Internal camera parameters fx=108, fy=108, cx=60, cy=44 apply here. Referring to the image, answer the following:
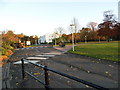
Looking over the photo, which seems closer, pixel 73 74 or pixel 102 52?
pixel 73 74

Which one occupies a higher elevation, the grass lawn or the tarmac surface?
the grass lawn

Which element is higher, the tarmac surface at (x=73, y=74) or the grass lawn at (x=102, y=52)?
the grass lawn at (x=102, y=52)

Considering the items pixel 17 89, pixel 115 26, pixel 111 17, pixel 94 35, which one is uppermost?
pixel 111 17

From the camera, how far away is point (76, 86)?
385 cm

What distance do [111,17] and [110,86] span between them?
5871cm

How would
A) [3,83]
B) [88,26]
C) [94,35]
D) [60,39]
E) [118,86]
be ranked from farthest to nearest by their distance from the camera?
1. [88,26]
2. [94,35]
3. [60,39]
4. [3,83]
5. [118,86]

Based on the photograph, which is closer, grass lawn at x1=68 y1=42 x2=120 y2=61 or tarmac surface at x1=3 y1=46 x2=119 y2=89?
tarmac surface at x1=3 y1=46 x2=119 y2=89

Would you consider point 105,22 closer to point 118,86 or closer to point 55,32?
point 55,32

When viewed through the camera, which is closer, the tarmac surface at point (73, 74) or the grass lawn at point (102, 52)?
the tarmac surface at point (73, 74)

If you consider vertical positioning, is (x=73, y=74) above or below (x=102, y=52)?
below

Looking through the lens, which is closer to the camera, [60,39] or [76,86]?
[76,86]

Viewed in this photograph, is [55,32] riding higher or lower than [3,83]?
higher

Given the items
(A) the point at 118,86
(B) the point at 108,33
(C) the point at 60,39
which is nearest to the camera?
(A) the point at 118,86

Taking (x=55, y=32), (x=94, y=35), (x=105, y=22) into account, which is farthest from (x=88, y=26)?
(x=55, y=32)
